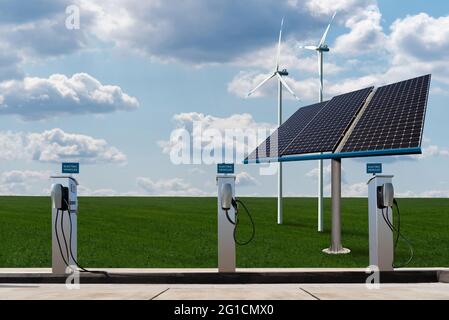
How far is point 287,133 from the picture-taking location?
58.9 ft

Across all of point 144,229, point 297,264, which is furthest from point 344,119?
point 144,229

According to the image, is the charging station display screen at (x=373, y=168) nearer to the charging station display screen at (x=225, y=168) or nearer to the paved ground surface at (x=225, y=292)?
the paved ground surface at (x=225, y=292)

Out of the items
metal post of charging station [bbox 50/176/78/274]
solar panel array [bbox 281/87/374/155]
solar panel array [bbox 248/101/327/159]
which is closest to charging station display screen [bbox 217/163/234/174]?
metal post of charging station [bbox 50/176/78/274]

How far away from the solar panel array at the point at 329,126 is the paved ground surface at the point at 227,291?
4260mm

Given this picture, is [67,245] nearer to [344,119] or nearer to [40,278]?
[40,278]

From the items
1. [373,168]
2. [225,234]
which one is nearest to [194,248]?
[225,234]

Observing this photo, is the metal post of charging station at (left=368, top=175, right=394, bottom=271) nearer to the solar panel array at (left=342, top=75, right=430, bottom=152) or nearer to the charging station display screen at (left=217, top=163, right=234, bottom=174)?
the solar panel array at (left=342, top=75, right=430, bottom=152)

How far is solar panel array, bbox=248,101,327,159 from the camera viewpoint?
1675 centimetres

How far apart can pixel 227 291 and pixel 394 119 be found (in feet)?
19.3

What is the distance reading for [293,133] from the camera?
17359mm

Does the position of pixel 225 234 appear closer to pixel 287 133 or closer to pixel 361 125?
pixel 361 125

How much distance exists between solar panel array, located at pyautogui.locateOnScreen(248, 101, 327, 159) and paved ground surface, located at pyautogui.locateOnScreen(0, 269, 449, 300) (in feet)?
19.1

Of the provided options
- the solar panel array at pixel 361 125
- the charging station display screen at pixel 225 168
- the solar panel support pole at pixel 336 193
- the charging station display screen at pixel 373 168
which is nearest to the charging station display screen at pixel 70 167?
the charging station display screen at pixel 225 168

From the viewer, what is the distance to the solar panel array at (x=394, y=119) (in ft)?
40.8
